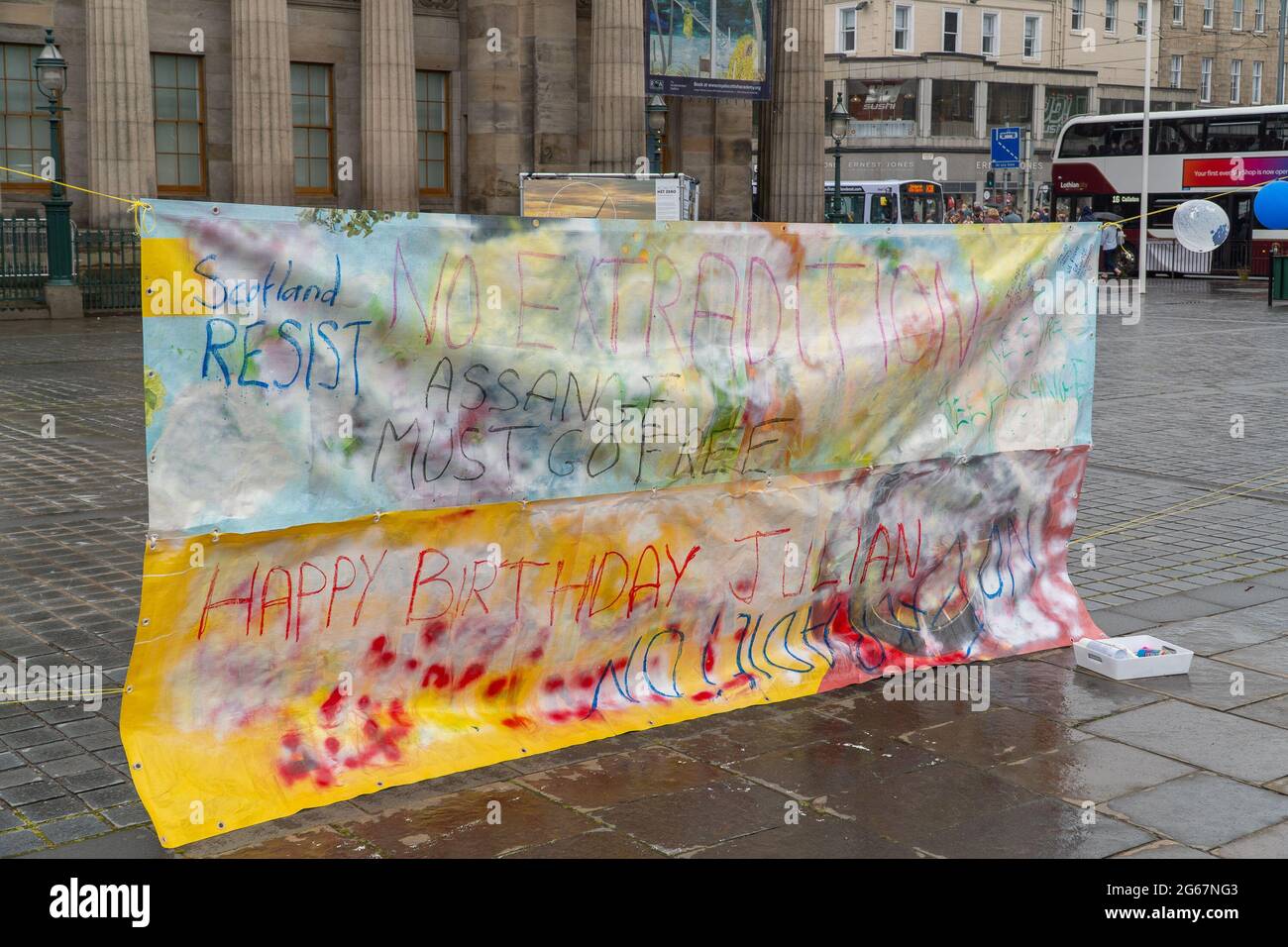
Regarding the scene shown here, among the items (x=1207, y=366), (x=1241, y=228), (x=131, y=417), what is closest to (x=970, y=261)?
(x=131, y=417)

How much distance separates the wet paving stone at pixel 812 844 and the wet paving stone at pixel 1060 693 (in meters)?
1.57

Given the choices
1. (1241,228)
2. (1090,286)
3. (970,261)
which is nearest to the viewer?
(970,261)

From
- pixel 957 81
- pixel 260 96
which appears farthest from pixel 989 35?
pixel 260 96

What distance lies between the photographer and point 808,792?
5.32 m

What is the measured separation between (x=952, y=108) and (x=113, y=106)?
4972 cm

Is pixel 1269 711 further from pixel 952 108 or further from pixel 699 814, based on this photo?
pixel 952 108

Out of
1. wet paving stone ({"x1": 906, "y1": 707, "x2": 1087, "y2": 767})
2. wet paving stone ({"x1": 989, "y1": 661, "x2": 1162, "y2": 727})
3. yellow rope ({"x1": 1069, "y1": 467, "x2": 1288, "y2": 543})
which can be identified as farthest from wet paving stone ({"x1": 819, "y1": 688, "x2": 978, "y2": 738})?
yellow rope ({"x1": 1069, "y1": 467, "x2": 1288, "y2": 543})

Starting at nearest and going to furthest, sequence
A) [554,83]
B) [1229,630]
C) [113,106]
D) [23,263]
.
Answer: [1229,630], [23,263], [113,106], [554,83]

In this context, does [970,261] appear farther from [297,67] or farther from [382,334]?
[297,67]

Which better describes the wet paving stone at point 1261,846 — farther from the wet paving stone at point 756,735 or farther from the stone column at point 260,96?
the stone column at point 260,96

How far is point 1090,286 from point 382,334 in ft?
13.2

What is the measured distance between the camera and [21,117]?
95.8 feet

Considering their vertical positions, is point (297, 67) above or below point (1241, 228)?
above

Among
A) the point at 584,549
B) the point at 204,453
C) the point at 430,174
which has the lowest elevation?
the point at 584,549
